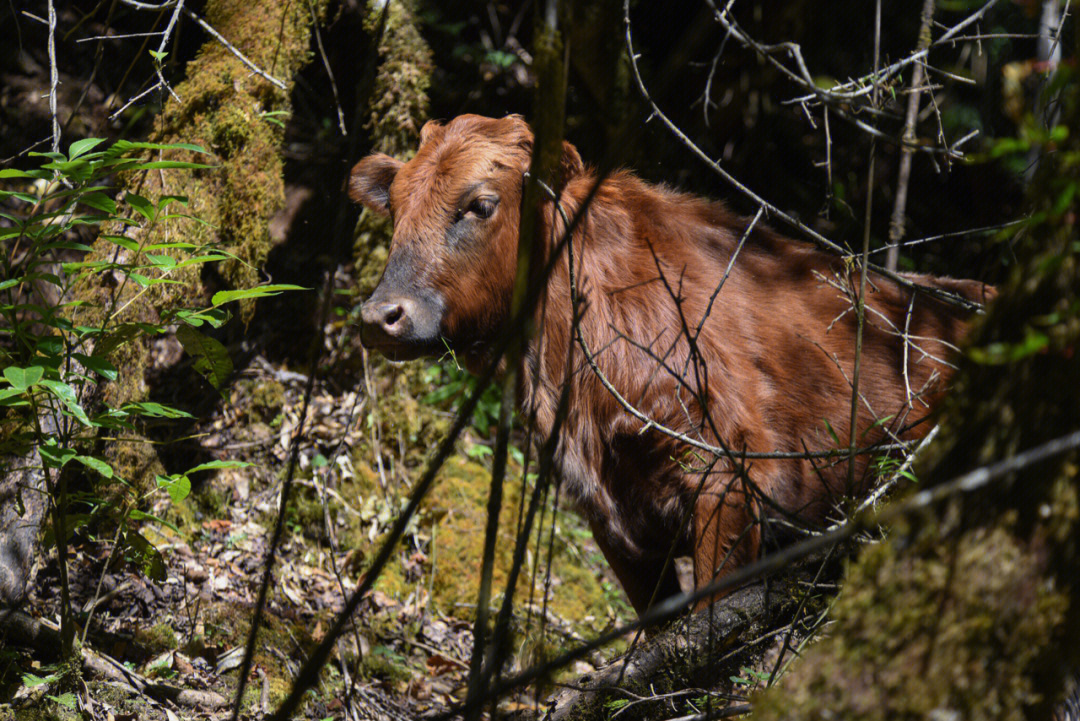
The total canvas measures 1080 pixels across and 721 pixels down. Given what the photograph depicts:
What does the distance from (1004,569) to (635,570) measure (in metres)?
2.68

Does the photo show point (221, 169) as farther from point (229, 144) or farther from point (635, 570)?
point (635, 570)

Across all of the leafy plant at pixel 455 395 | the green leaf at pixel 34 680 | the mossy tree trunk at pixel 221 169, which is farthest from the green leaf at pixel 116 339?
the leafy plant at pixel 455 395

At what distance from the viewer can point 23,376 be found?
1.74 meters

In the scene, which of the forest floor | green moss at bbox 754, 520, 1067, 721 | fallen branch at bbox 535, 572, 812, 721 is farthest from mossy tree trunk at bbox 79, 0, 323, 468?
green moss at bbox 754, 520, 1067, 721

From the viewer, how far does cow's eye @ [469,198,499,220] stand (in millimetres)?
3250

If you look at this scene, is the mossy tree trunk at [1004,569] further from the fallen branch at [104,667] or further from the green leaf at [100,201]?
the fallen branch at [104,667]

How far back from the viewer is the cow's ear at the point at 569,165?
3316 millimetres

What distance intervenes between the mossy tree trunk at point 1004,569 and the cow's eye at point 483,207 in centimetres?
249

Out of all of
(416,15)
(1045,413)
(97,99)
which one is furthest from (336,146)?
(1045,413)

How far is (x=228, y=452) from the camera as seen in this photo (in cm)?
438

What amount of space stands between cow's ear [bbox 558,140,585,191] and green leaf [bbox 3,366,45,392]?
84.5 inches

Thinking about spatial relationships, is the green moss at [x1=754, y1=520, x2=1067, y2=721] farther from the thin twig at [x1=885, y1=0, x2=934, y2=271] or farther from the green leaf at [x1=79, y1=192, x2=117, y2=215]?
the green leaf at [x1=79, y1=192, x2=117, y2=215]

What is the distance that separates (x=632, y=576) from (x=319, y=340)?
249 centimetres

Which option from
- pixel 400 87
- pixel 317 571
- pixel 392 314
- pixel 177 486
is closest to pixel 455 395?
pixel 317 571
